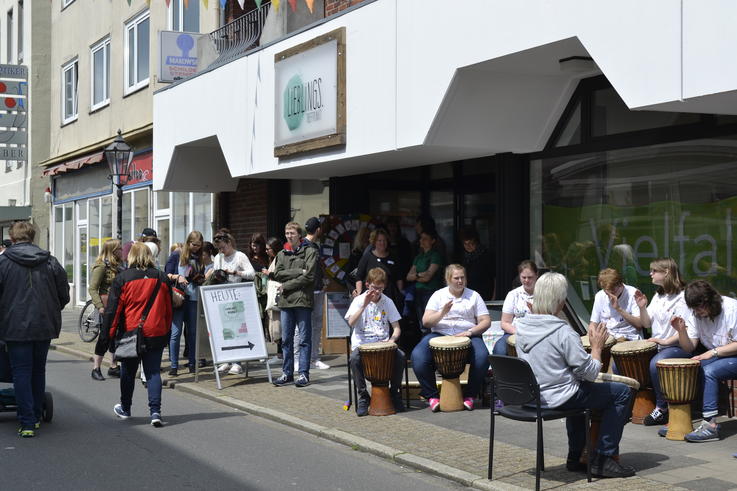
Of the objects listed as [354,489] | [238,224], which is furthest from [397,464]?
[238,224]

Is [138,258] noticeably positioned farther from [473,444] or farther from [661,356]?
[661,356]

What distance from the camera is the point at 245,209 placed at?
58.2 ft

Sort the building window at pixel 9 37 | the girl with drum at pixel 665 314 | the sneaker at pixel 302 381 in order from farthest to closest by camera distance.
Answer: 1. the building window at pixel 9 37
2. the sneaker at pixel 302 381
3. the girl with drum at pixel 665 314

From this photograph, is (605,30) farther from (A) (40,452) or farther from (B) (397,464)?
(A) (40,452)

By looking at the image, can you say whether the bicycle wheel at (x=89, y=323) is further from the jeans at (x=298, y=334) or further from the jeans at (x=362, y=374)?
the jeans at (x=362, y=374)

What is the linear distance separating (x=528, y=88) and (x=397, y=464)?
15.4ft

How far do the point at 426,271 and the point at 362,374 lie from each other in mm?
3235

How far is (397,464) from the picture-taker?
748 centimetres

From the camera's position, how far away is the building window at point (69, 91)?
91.0 ft

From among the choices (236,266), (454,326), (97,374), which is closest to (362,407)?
(454,326)

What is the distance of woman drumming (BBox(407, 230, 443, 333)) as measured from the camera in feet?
40.2

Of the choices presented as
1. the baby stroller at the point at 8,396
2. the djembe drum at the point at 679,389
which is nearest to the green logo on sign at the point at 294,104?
the baby stroller at the point at 8,396

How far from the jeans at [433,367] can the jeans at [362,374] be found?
162 millimetres

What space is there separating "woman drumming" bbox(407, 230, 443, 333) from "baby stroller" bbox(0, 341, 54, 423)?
496cm
